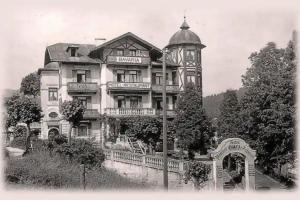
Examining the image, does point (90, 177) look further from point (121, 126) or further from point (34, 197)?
point (121, 126)

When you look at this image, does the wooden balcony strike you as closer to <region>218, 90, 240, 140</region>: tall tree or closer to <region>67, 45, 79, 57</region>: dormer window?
<region>67, 45, 79, 57</region>: dormer window

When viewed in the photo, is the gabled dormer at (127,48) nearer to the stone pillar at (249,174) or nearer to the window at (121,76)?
the window at (121,76)

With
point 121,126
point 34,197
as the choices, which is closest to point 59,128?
point 121,126

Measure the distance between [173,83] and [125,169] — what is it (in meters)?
17.6

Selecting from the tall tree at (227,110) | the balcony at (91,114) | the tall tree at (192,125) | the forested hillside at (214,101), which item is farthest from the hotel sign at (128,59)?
the forested hillside at (214,101)

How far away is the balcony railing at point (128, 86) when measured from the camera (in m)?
37.8

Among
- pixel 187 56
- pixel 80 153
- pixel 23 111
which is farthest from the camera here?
pixel 187 56

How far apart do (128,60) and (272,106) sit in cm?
1647

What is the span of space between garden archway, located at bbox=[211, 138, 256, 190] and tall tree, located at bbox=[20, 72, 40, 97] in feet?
139

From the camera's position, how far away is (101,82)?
128 ft

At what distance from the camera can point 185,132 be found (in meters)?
33.3

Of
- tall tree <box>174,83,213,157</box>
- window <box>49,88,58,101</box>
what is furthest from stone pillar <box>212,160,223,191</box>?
window <box>49,88,58,101</box>

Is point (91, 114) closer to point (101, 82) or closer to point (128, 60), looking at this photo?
point (101, 82)

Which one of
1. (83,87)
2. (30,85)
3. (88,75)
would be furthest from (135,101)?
(30,85)
